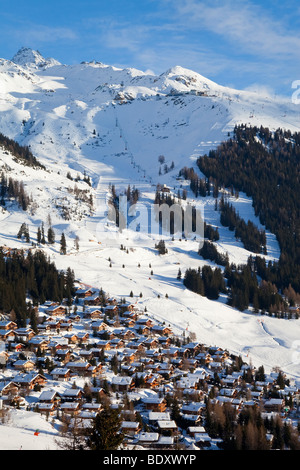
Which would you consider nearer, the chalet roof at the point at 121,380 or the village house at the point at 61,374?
the chalet roof at the point at 121,380

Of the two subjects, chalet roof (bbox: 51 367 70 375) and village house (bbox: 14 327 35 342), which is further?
village house (bbox: 14 327 35 342)

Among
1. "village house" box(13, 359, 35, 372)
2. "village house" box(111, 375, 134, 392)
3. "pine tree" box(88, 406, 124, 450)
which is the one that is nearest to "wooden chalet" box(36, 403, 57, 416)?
"village house" box(111, 375, 134, 392)

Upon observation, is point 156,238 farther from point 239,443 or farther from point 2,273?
point 239,443

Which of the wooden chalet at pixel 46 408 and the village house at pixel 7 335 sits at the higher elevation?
the village house at pixel 7 335

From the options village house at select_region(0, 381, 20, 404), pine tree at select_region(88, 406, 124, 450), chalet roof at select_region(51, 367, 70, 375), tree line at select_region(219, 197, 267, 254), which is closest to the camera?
pine tree at select_region(88, 406, 124, 450)

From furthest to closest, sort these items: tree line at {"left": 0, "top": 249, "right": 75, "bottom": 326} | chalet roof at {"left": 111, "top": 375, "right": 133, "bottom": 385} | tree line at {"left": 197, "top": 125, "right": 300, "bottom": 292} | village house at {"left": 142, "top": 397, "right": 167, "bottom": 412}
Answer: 1. tree line at {"left": 197, "top": 125, "right": 300, "bottom": 292}
2. tree line at {"left": 0, "top": 249, "right": 75, "bottom": 326}
3. chalet roof at {"left": 111, "top": 375, "right": 133, "bottom": 385}
4. village house at {"left": 142, "top": 397, "right": 167, "bottom": 412}

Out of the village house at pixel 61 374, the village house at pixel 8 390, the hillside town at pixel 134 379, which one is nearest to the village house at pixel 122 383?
the hillside town at pixel 134 379

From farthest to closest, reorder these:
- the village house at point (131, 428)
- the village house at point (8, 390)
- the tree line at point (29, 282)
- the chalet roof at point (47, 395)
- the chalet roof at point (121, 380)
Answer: the tree line at point (29, 282) → the chalet roof at point (121, 380) → the chalet roof at point (47, 395) → the village house at point (8, 390) → the village house at point (131, 428)

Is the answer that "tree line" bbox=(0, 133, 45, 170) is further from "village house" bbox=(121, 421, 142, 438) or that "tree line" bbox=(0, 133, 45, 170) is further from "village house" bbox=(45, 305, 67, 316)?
"village house" bbox=(121, 421, 142, 438)

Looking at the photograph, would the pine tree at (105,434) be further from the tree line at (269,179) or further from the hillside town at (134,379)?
the tree line at (269,179)

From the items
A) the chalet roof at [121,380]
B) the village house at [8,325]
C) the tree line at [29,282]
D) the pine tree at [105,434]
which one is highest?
the pine tree at [105,434]
